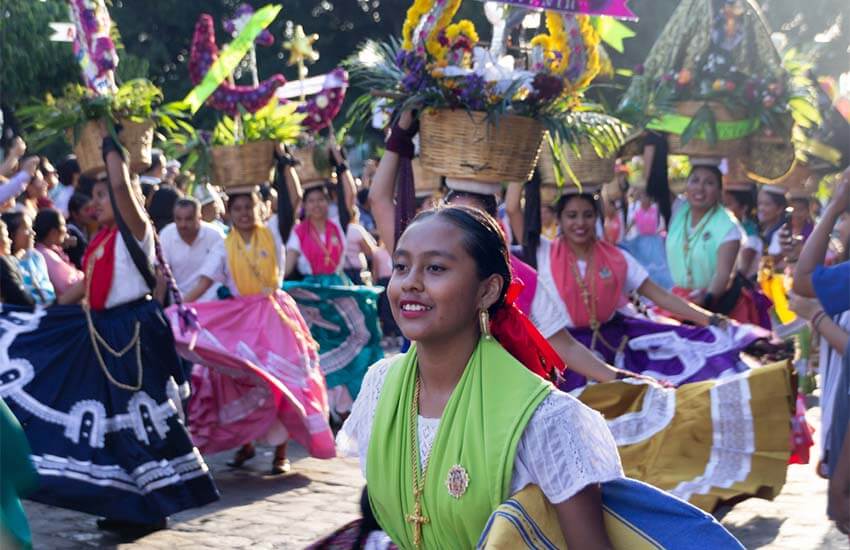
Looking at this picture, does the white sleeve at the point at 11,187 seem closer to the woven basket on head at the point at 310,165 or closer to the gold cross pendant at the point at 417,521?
the woven basket on head at the point at 310,165

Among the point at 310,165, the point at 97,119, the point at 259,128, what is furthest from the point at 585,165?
the point at 310,165

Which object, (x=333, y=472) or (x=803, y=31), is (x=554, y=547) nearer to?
(x=333, y=472)

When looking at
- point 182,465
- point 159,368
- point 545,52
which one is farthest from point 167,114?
point 545,52

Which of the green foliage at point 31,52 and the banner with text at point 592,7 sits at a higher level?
the banner with text at point 592,7

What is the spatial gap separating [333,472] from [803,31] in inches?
941

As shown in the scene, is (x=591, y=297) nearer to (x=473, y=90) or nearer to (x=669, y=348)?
(x=669, y=348)

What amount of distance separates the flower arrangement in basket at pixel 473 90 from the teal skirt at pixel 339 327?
4793mm

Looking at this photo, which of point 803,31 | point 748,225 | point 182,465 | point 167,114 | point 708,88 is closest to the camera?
point 182,465

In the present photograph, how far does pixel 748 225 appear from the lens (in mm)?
10594

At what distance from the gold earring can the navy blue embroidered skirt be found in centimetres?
391

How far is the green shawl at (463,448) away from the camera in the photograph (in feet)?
10.5

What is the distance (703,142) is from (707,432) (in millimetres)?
2537

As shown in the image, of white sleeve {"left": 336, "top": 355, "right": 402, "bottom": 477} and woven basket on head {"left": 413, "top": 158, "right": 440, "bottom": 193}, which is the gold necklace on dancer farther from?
white sleeve {"left": 336, "top": 355, "right": 402, "bottom": 477}

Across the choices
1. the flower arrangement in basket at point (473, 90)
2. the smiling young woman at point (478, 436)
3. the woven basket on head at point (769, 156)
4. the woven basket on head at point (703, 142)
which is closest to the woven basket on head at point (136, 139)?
the flower arrangement in basket at point (473, 90)
